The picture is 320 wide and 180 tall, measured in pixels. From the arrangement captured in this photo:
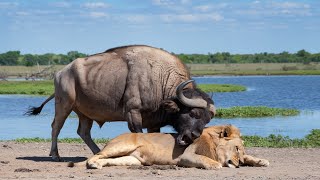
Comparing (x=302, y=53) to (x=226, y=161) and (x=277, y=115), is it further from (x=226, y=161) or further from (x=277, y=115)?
(x=226, y=161)

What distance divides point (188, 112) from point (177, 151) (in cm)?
79

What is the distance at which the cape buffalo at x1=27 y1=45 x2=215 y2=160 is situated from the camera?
41.7ft

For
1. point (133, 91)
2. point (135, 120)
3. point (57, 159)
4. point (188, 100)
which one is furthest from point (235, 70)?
point (188, 100)

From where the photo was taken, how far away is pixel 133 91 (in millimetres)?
13180

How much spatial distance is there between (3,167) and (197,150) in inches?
127

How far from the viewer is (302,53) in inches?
5876

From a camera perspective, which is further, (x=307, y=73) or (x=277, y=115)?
(x=307, y=73)

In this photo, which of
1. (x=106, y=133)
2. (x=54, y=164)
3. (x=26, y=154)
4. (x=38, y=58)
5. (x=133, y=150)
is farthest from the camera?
(x=38, y=58)

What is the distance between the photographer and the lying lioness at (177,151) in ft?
38.3

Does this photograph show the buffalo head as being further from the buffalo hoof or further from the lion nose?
the buffalo hoof

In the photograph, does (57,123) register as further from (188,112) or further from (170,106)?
(188,112)

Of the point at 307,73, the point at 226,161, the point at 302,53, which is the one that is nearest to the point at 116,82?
the point at 226,161

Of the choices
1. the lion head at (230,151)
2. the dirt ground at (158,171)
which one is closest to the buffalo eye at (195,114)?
the lion head at (230,151)

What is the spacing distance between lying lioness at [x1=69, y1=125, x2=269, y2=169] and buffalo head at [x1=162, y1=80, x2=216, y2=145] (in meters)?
0.15
